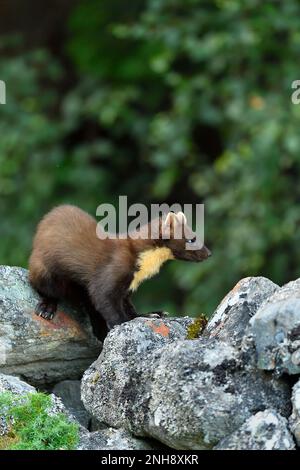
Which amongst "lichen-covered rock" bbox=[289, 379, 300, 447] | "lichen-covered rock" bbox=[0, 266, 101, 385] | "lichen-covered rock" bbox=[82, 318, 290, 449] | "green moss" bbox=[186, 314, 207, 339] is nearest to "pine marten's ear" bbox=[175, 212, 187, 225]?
"lichen-covered rock" bbox=[0, 266, 101, 385]

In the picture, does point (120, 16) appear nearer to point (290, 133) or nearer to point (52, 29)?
point (52, 29)

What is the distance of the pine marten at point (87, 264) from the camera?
6.75 metres

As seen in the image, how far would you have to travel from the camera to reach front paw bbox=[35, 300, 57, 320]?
Answer: 6703 mm

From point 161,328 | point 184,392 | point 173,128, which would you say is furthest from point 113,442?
point 173,128

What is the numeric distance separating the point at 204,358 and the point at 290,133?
247 inches

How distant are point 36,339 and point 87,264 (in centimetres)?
57

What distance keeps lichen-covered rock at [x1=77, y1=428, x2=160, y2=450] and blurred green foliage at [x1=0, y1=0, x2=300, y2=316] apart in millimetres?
6110

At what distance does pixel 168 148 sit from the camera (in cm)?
1292

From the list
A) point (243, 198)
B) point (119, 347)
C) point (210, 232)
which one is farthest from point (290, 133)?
point (119, 347)

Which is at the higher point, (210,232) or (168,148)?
(168,148)

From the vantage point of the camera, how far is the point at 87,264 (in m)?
6.83

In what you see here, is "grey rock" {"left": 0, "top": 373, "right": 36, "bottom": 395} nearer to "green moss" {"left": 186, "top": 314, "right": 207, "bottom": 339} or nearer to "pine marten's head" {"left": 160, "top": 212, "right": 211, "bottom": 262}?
"green moss" {"left": 186, "top": 314, "right": 207, "bottom": 339}

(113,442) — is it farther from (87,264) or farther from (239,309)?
(87,264)

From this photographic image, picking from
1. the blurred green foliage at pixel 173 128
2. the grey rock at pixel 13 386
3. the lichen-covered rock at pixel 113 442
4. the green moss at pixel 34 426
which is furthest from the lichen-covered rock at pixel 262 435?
the blurred green foliage at pixel 173 128
